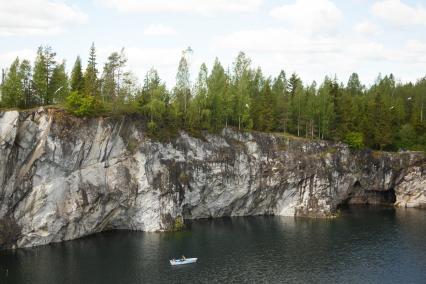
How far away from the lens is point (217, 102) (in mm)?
94000

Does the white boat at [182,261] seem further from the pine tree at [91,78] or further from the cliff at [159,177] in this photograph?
the pine tree at [91,78]

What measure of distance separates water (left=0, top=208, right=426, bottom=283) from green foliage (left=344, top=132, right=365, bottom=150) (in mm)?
22362

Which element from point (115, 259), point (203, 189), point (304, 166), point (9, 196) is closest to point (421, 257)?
point (304, 166)

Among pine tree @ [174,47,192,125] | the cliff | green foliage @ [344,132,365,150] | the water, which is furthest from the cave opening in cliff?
pine tree @ [174,47,192,125]

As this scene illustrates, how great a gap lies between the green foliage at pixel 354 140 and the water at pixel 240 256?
22.4m

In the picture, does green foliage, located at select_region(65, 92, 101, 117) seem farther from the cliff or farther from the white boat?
the white boat

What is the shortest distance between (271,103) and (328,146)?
16447 millimetres

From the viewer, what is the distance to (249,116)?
100 m

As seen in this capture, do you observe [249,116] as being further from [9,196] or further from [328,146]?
[9,196]

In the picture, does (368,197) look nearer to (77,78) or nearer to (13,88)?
(77,78)

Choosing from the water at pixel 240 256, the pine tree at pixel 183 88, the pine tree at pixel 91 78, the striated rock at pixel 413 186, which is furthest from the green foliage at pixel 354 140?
the pine tree at pixel 91 78

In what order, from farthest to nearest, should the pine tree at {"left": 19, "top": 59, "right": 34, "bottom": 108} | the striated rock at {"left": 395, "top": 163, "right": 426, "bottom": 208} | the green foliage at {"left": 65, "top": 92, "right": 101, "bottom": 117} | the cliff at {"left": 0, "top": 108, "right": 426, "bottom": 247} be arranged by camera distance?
1. the striated rock at {"left": 395, "top": 163, "right": 426, "bottom": 208}
2. the pine tree at {"left": 19, "top": 59, "right": 34, "bottom": 108}
3. the green foliage at {"left": 65, "top": 92, "right": 101, "bottom": 117}
4. the cliff at {"left": 0, "top": 108, "right": 426, "bottom": 247}

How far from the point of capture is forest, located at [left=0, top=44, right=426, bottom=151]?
80812mm

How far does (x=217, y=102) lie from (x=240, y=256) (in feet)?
118
